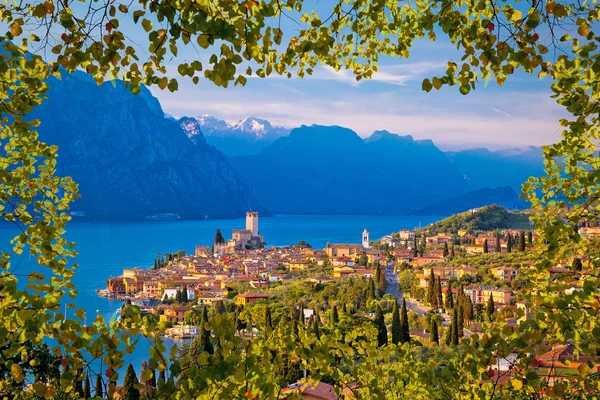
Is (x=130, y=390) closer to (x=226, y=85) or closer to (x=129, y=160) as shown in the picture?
(x=226, y=85)

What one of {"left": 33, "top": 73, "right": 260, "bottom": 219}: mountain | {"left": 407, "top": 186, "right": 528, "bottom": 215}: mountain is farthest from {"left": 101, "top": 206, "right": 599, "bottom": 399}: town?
{"left": 407, "top": 186, "right": 528, "bottom": 215}: mountain

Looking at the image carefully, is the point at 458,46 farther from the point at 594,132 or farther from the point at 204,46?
the point at 204,46

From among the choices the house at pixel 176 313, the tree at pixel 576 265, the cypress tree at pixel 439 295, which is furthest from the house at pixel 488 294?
the tree at pixel 576 265

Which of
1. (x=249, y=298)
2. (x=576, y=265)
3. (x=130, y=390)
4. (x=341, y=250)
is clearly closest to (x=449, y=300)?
(x=249, y=298)

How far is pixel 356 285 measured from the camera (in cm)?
2930

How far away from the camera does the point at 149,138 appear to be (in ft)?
454

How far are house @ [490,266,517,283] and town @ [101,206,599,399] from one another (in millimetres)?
48

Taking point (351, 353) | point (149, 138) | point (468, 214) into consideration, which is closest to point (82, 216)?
point (149, 138)

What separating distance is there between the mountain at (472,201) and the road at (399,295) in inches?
5452

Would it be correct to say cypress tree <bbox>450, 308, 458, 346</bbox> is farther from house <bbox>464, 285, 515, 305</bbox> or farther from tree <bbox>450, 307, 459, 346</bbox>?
house <bbox>464, 285, 515, 305</bbox>

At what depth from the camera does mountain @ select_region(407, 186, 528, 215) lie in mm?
174550

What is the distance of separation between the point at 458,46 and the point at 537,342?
1.06 meters

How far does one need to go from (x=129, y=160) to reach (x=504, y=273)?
115964 millimetres

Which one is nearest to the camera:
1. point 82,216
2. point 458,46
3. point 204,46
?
point 204,46
